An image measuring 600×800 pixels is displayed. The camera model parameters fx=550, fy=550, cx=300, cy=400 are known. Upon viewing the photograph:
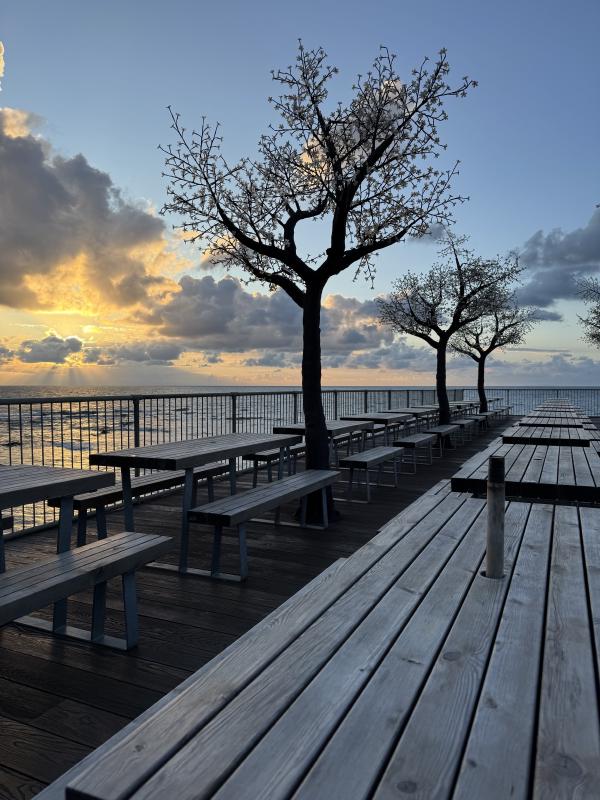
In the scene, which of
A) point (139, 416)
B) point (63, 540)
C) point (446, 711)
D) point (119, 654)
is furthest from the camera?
point (139, 416)

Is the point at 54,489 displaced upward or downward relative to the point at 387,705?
upward

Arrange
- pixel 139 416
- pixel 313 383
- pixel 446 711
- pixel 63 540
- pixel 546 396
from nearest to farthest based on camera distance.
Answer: pixel 446 711
pixel 63 540
pixel 313 383
pixel 139 416
pixel 546 396

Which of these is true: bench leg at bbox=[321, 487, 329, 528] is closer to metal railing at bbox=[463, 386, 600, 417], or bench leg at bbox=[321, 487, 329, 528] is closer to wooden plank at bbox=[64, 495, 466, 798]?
wooden plank at bbox=[64, 495, 466, 798]

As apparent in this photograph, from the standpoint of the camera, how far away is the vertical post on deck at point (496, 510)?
2.06m

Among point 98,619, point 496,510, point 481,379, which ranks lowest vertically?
point 98,619

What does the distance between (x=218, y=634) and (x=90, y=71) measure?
8206mm

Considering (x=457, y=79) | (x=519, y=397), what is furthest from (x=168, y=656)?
(x=519, y=397)

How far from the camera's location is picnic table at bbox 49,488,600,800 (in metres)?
1.03

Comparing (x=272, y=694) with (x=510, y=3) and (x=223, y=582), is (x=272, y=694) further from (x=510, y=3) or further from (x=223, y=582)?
(x=510, y=3)

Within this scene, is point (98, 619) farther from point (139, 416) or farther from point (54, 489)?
point (139, 416)

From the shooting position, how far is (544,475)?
4.47 metres

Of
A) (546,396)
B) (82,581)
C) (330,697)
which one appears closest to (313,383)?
(82,581)

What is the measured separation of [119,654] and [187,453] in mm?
1898

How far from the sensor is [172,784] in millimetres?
1017
